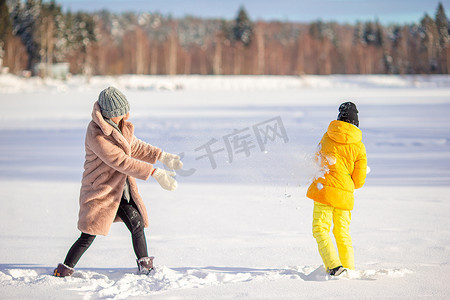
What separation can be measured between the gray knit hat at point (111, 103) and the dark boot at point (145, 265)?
92 cm

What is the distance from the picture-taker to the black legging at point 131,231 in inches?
121

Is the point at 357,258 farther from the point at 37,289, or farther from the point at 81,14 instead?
the point at 81,14

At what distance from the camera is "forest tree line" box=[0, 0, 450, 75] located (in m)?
48.1

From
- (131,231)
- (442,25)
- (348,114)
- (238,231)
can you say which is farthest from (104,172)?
(442,25)

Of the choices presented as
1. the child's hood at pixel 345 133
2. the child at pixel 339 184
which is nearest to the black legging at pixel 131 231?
the child at pixel 339 184

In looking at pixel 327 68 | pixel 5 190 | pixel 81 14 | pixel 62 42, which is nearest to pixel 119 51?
pixel 81 14

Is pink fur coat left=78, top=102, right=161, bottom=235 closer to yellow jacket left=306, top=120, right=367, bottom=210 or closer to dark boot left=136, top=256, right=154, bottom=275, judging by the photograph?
dark boot left=136, top=256, right=154, bottom=275

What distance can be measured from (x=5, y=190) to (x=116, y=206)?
3943 mm

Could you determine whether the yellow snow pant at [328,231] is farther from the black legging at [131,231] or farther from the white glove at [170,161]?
the black legging at [131,231]

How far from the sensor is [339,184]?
2996mm

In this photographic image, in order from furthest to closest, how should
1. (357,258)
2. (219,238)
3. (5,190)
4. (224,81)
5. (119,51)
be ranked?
(119,51) < (224,81) < (5,190) < (219,238) < (357,258)

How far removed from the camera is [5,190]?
20.7 feet

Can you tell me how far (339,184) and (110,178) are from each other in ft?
4.60

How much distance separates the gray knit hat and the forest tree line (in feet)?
141
